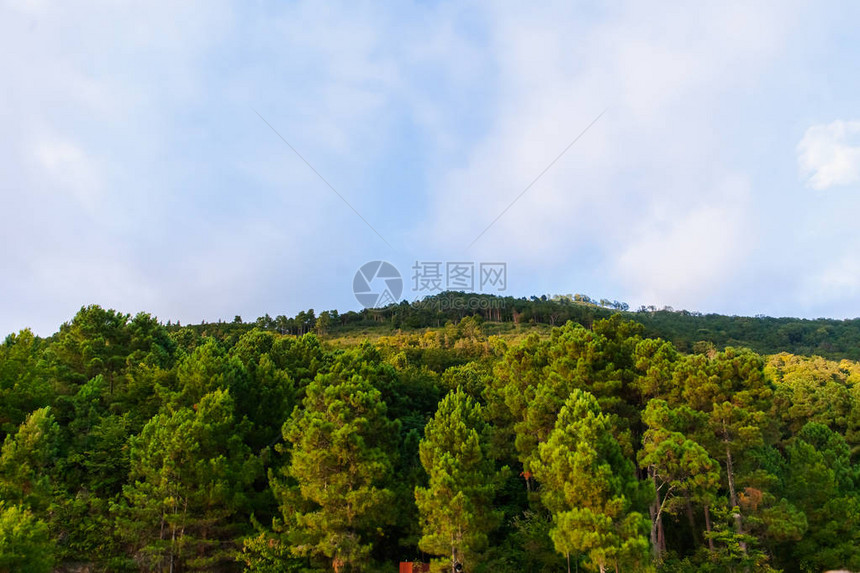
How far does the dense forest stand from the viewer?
1880cm

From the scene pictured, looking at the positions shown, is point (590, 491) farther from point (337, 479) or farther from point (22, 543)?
point (22, 543)

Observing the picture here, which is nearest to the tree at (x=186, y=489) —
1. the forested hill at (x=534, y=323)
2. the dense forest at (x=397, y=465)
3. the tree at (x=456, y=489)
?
the dense forest at (x=397, y=465)

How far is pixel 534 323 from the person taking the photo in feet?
290

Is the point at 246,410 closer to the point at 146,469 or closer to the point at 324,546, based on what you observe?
the point at 146,469

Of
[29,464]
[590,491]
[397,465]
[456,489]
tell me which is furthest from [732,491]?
[29,464]

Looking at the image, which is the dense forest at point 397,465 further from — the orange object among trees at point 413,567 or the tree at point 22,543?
the orange object among trees at point 413,567

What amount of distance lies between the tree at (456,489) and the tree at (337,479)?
1.82m

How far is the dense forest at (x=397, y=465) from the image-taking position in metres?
18.8

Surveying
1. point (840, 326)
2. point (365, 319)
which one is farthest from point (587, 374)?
point (840, 326)

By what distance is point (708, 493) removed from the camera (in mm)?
19672

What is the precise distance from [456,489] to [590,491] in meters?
4.76

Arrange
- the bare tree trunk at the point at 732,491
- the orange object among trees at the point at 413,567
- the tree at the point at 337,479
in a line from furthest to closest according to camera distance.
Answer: the bare tree trunk at the point at 732,491, the orange object among trees at the point at 413,567, the tree at the point at 337,479

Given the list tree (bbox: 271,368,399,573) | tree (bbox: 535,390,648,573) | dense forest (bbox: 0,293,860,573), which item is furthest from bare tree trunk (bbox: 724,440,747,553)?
tree (bbox: 271,368,399,573)

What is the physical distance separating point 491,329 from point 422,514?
201 ft
